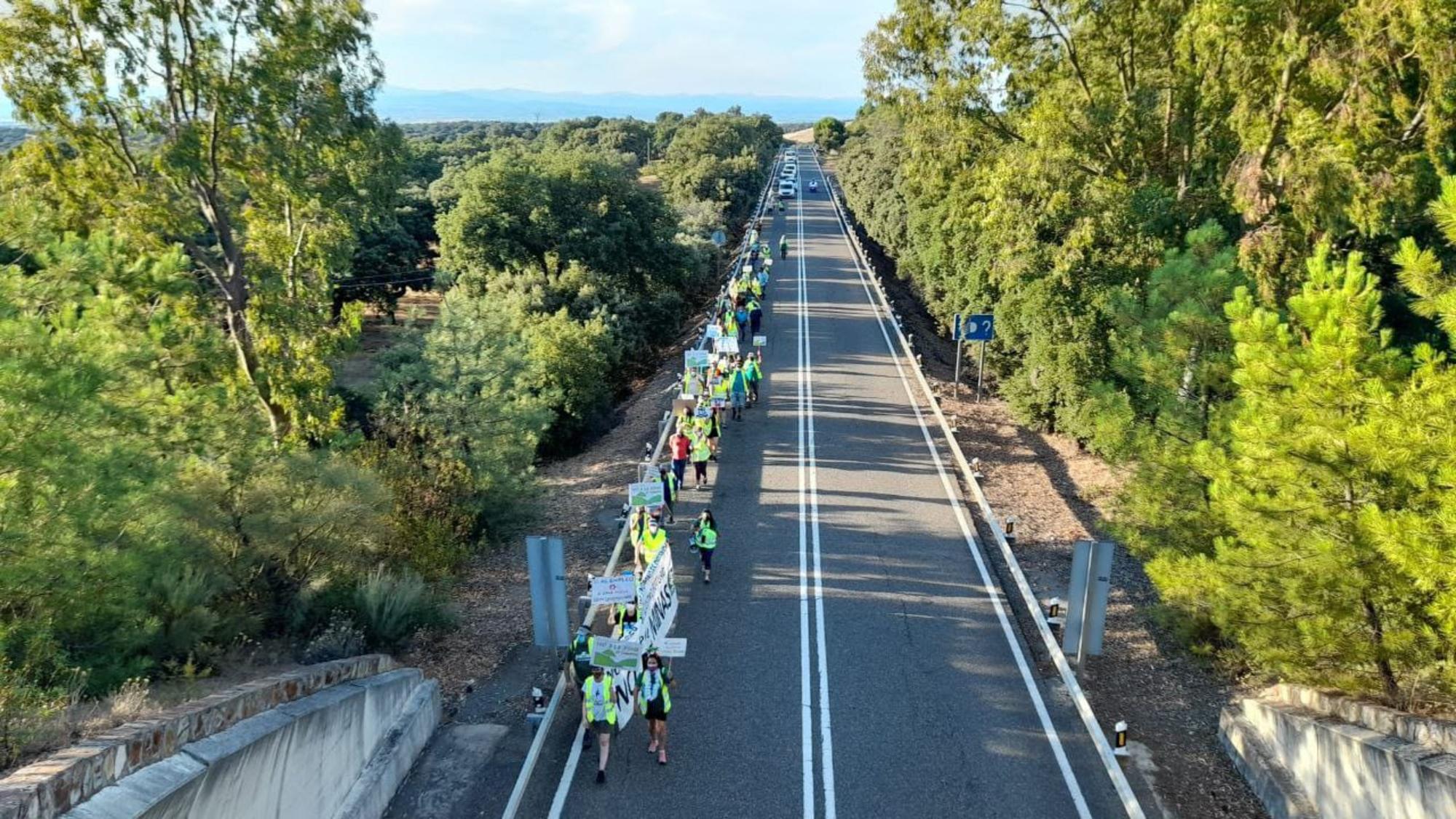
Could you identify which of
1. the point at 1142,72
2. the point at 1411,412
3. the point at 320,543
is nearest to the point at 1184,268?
the point at 1411,412

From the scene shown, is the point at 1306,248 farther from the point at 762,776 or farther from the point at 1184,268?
the point at 762,776

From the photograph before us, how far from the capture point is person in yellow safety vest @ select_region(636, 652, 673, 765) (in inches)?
378

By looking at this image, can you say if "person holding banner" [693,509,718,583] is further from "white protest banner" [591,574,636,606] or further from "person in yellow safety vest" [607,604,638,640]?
"white protest banner" [591,574,636,606]

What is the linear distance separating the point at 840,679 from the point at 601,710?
346cm

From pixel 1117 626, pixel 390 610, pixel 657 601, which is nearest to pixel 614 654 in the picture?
pixel 657 601

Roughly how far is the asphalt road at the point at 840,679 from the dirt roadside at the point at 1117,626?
0.82 metres

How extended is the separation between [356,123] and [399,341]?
841 centimetres

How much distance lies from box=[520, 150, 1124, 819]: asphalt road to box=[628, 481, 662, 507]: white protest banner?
4.92 feet

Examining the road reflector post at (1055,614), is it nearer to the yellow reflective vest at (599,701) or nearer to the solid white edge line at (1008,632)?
the solid white edge line at (1008,632)

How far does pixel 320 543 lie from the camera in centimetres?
1220

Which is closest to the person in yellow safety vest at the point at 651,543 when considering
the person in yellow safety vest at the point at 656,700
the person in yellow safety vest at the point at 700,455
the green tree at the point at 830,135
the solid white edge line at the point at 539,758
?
the solid white edge line at the point at 539,758

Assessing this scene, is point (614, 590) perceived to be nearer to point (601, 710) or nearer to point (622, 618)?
point (622, 618)

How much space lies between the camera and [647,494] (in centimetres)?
1367

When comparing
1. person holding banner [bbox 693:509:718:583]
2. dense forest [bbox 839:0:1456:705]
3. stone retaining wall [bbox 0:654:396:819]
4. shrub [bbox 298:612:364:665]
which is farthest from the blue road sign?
stone retaining wall [bbox 0:654:396:819]
